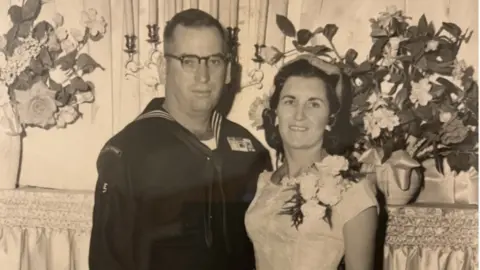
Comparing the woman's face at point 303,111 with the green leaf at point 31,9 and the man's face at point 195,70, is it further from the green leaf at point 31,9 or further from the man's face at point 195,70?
the green leaf at point 31,9

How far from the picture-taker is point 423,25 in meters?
0.98

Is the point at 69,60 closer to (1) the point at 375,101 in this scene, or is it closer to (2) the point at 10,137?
(2) the point at 10,137

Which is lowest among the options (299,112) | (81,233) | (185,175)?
(81,233)

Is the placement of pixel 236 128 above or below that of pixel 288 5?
below

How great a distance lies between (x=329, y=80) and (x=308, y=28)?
86 mm

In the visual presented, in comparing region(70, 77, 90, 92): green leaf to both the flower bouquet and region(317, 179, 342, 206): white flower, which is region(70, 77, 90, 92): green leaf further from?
region(317, 179, 342, 206): white flower

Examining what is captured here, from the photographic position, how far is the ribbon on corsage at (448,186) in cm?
98

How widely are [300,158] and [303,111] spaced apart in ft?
0.24

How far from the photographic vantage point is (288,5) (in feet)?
3.26

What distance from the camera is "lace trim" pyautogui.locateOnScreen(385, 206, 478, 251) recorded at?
0.97m

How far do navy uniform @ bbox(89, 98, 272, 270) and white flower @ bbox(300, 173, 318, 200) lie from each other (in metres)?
0.06

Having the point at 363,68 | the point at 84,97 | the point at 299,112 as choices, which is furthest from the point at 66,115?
the point at 363,68

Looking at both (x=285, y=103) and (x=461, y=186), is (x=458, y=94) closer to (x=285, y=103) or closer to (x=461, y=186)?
(x=461, y=186)

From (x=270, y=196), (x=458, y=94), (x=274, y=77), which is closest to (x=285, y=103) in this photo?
(x=274, y=77)
